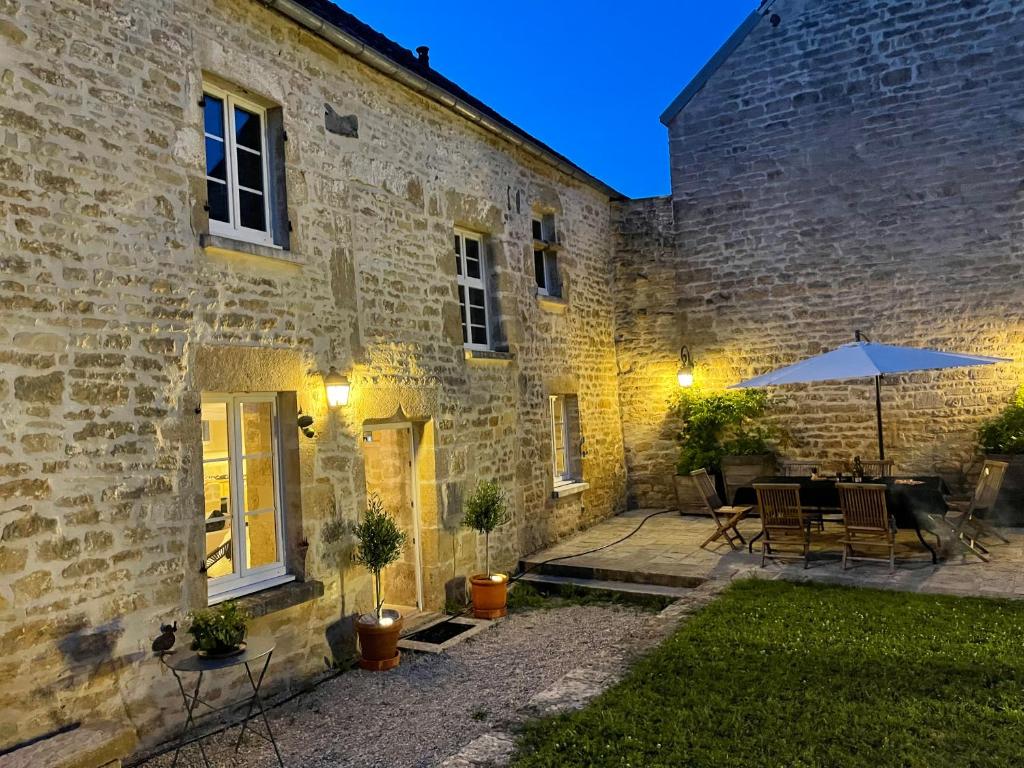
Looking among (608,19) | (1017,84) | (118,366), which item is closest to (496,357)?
(118,366)

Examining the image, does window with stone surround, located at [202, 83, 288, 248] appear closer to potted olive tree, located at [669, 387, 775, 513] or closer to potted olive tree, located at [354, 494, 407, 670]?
potted olive tree, located at [354, 494, 407, 670]

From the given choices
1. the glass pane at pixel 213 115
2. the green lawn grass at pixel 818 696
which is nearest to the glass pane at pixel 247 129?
the glass pane at pixel 213 115

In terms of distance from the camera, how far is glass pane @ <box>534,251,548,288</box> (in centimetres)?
997

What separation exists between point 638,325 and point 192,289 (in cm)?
784

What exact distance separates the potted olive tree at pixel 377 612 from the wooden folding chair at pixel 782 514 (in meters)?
3.60

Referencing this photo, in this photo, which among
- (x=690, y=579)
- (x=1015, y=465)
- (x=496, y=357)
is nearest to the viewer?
(x=690, y=579)

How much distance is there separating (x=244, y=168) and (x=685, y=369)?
289 inches

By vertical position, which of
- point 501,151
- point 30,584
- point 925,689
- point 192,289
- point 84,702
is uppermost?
point 501,151

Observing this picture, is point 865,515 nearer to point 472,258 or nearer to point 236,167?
point 472,258

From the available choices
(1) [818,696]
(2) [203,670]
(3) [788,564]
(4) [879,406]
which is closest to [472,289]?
(3) [788,564]

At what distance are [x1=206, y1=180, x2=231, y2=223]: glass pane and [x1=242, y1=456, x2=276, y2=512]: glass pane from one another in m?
1.77

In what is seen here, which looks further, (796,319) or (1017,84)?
(796,319)

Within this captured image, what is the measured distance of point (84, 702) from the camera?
398 cm

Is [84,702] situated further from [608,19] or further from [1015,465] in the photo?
[608,19]
